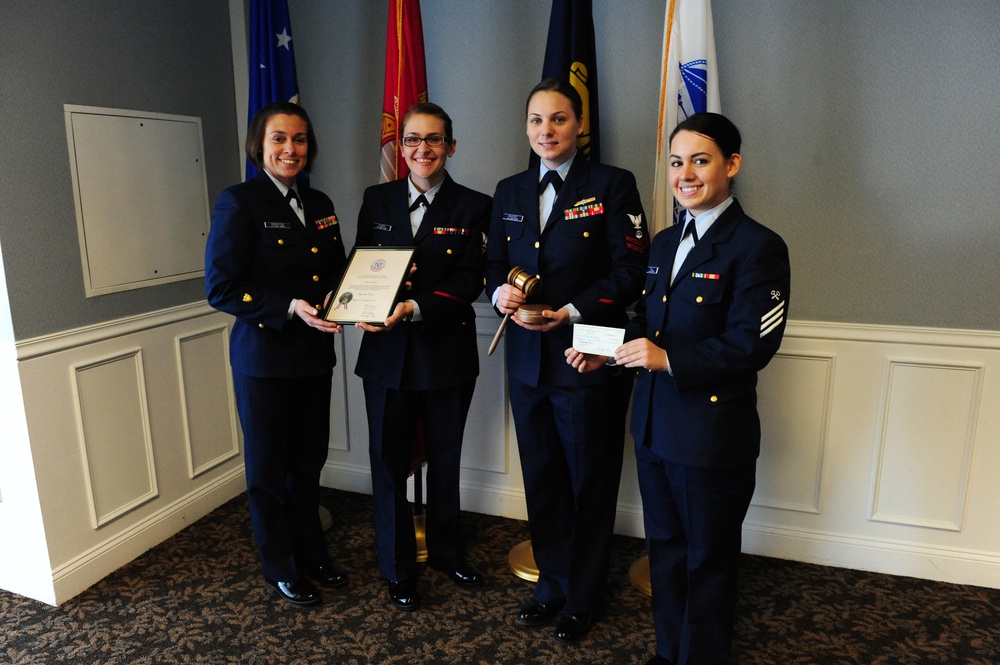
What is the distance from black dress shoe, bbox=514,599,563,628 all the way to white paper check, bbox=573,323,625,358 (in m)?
0.99

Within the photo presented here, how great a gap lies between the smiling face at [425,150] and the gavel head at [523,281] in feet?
1.49

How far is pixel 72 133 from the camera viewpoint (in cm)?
250

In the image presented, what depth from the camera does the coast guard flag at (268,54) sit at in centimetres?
289

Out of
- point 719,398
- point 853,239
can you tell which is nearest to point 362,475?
point 719,398

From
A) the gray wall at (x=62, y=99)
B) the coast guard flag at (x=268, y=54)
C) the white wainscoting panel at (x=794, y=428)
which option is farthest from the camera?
the coast guard flag at (x=268, y=54)

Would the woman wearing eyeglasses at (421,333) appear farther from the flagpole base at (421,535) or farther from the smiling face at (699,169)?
the smiling face at (699,169)

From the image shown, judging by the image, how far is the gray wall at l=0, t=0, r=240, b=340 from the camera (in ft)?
7.62

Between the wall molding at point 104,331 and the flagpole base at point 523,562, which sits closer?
the wall molding at point 104,331

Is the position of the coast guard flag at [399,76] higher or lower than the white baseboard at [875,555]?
higher

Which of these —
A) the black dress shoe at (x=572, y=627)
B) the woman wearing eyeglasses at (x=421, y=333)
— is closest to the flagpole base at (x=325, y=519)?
the woman wearing eyeglasses at (x=421, y=333)

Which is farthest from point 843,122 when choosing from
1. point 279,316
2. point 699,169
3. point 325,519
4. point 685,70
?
point 325,519

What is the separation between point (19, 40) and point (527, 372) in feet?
6.43

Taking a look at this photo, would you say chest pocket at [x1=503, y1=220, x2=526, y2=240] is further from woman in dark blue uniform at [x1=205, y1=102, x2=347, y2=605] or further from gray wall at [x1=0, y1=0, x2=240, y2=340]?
gray wall at [x1=0, y1=0, x2=240, y2=340]

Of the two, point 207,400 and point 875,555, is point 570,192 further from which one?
point 207,400
